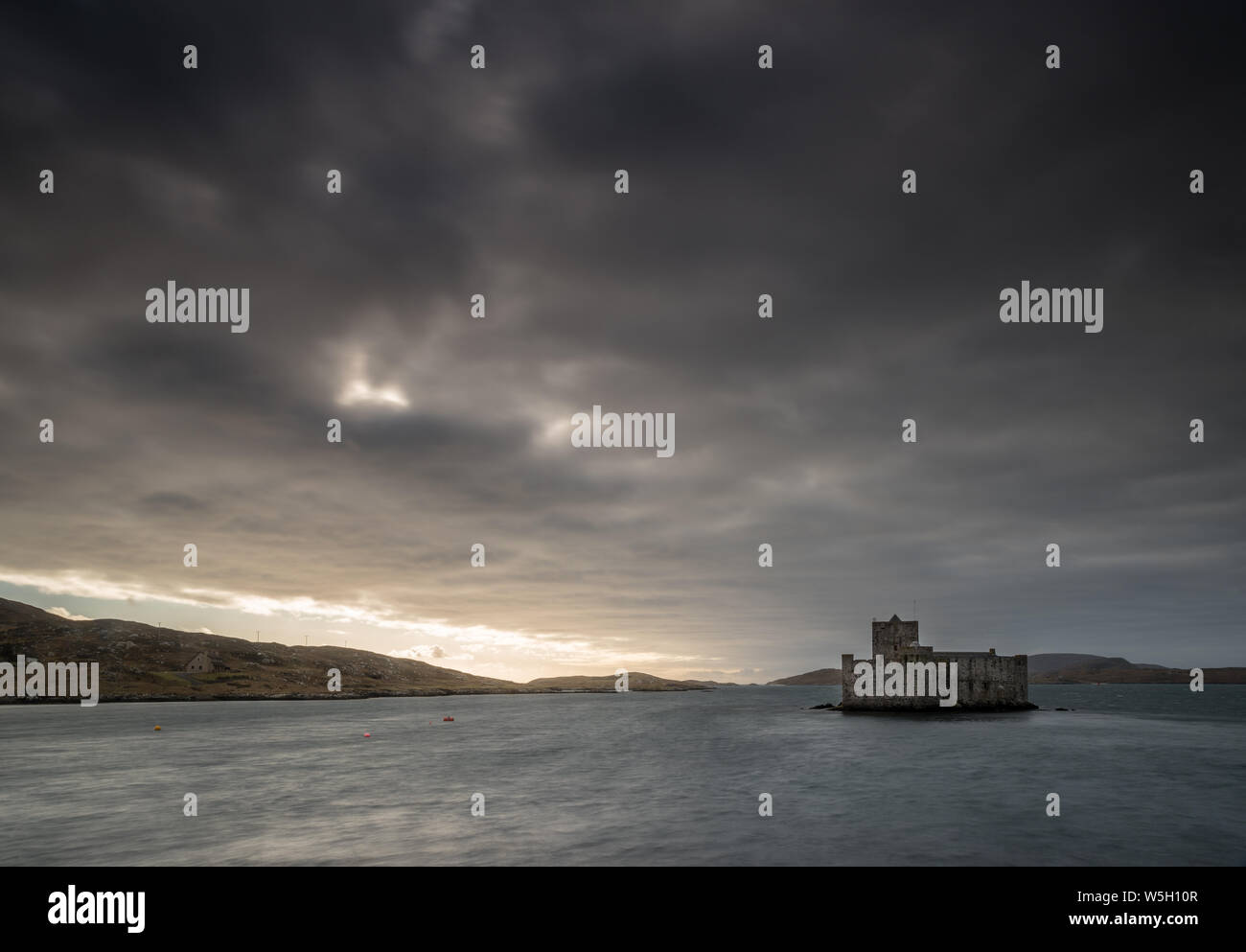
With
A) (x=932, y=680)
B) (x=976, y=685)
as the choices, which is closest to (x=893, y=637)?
(x=932, y=680)

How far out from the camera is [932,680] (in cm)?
11431

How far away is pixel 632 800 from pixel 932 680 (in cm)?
8753

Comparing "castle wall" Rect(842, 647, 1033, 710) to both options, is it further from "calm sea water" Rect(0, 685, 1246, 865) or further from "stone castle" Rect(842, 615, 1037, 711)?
"calm sea water" Rect(0, 685, 1246, 865)

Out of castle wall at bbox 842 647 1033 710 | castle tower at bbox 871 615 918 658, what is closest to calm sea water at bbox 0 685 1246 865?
castle tower at bbox 871 615 918 658

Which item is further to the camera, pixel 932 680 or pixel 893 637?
pixel 932 680

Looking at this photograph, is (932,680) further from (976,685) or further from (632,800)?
(632,800)

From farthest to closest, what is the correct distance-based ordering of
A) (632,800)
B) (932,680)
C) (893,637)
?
(932,680)
(893,637)
(632,800)

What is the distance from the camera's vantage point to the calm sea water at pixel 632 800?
104 feet

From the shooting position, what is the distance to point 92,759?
67375mm

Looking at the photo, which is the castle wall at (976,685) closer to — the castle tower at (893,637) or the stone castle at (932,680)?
the stone castle at (932,680)

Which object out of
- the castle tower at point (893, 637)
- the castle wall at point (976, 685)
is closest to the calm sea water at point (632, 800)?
the castle tower at point (893, 637)

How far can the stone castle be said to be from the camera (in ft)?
363
